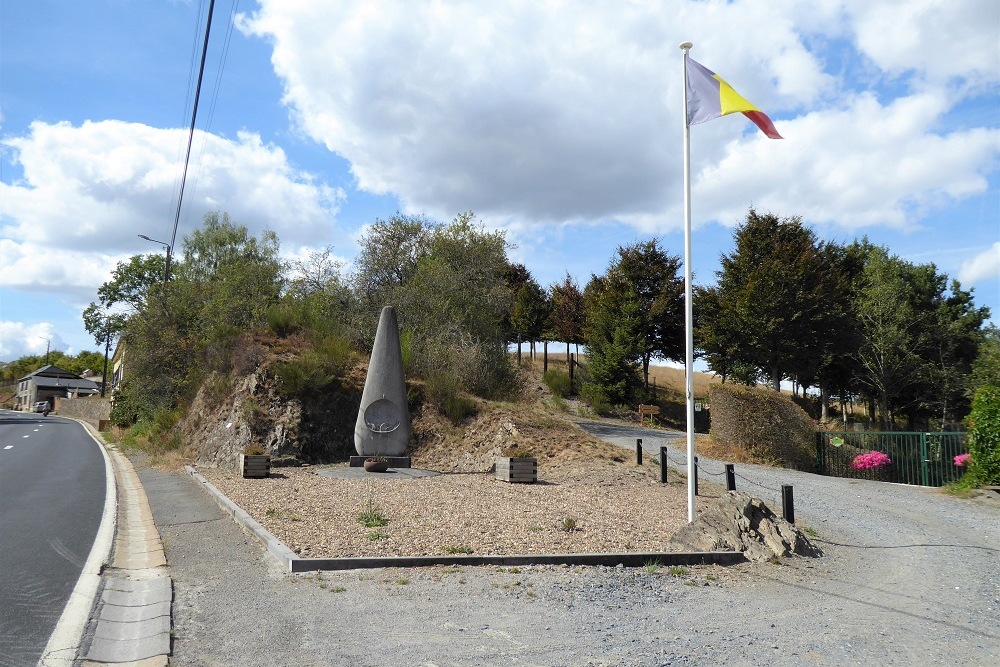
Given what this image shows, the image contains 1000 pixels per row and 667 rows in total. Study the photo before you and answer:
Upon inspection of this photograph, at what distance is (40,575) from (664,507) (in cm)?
816

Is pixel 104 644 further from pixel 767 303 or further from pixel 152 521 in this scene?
pixel 767 303

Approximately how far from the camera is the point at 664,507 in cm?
1084

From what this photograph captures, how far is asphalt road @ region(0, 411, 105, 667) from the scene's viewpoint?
4.95 m

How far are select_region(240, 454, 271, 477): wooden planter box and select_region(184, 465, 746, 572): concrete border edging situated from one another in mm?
7058

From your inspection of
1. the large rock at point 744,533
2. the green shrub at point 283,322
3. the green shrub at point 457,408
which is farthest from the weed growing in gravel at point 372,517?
the green shrub at point 283,322

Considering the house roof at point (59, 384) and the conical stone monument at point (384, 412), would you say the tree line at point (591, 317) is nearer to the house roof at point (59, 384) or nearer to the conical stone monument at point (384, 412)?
the conical stone monument at point (384, 412)

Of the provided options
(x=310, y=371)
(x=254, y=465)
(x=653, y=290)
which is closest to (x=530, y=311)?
(x=653, y=290)

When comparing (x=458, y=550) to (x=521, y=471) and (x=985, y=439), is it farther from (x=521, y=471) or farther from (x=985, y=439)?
(x=985, y=439)

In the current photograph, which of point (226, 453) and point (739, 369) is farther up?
point (739, 369)

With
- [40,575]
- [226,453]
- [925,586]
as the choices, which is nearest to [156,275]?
[226,453]

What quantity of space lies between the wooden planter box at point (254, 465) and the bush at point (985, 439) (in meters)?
14.5

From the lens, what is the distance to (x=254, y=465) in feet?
48.1

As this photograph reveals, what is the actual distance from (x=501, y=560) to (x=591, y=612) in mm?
1555

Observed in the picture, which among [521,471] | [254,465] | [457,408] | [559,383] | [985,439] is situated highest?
[559,383]
